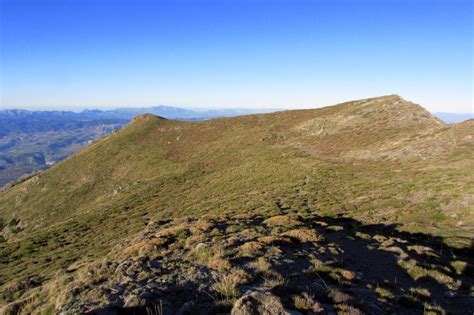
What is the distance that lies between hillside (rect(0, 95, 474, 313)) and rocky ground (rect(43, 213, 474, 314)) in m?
0.09

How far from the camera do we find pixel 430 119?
172ft

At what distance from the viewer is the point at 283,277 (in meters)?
11.6

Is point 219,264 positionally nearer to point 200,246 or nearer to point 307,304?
point 200,246

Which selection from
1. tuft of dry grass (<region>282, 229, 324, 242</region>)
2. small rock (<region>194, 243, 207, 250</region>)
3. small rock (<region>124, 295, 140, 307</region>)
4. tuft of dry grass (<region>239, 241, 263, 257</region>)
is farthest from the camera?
tuft of dry grass (<region>282, 229, 324, 242</region>)

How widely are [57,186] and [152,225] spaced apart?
45826mm

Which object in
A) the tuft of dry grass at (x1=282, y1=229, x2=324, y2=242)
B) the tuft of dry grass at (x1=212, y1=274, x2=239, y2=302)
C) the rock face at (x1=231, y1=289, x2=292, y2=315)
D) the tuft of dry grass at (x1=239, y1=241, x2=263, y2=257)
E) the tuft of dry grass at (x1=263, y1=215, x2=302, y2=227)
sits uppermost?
the rock face at (x1=231, y1=289, x2=292, y2=315)

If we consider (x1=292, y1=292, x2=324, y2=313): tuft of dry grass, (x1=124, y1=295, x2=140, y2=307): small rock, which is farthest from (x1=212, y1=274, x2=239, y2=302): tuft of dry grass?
(x1=124, y1=295, x2=140, y2=307): small rock

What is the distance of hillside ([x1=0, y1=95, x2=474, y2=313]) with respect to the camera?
11562mm

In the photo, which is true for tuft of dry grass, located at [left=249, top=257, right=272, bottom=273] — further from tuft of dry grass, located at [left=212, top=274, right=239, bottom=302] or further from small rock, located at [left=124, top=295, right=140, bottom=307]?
small rock, located at [left=124, top=295, right=140, bottom=307]

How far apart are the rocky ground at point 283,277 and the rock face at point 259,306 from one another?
0.09 ft

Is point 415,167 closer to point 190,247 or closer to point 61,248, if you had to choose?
point 190,247

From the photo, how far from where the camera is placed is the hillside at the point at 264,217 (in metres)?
11.6

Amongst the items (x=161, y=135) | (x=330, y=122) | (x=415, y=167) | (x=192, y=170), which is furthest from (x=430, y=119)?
(x=161, y=135)

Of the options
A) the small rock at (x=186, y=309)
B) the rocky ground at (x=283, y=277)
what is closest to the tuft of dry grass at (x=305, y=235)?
the rocky ground at (x=283, y=277)
